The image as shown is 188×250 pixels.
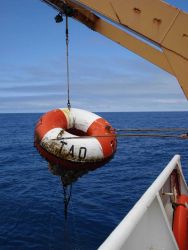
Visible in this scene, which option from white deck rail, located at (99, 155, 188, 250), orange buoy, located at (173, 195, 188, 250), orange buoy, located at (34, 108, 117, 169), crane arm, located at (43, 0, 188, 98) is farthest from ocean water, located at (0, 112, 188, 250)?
crane arm, located at (43, 0, 188, 98)

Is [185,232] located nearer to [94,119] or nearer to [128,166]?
[94,119]

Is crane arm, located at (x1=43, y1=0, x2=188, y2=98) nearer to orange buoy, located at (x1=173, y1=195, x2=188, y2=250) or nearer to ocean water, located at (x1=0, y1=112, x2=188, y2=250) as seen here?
orange buoy, located at (x1=173, y1=195, x2=188, y2=250)

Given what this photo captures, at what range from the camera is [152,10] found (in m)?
3.56

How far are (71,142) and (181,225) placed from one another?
275cm

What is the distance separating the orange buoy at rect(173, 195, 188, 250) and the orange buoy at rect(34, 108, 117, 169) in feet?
6.12

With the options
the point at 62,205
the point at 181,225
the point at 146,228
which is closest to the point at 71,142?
the point at 181,225

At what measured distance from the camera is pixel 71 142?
598cm

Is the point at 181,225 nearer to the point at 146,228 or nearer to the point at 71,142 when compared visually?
the point at 146,228

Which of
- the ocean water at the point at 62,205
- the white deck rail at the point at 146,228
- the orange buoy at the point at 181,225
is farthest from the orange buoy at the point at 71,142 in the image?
the ocean water at the point at 62,205

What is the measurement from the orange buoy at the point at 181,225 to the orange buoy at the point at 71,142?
1.87 metres

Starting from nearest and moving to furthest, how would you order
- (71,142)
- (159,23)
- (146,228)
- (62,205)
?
(146,228), (159,23), (71,142), (62,205)

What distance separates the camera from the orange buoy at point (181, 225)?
3.88 m

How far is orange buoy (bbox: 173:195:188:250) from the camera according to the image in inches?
153

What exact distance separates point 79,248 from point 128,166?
16974mm
